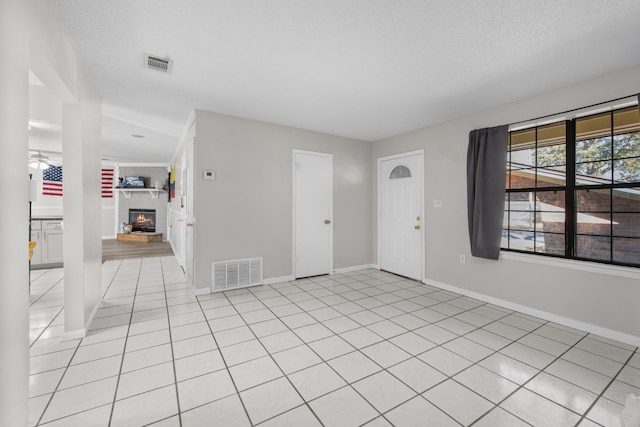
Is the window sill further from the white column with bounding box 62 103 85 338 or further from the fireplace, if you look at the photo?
the fireplace

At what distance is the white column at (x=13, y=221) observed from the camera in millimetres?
1206

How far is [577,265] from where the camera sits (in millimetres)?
2826

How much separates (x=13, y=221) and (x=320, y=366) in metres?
2.00

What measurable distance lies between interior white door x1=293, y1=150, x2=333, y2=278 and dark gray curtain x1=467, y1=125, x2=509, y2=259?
221 centimetres

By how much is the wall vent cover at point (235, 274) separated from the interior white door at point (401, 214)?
7.71ft

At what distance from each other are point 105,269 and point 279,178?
3681 mm

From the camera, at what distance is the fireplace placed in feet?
30.0

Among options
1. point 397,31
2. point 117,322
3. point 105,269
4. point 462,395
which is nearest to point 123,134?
point 105,269

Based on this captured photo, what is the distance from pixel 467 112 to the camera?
12.1ft

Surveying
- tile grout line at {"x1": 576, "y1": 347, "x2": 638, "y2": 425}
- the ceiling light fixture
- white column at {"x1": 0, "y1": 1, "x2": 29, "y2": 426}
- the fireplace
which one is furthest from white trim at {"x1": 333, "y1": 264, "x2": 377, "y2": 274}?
the fireplace

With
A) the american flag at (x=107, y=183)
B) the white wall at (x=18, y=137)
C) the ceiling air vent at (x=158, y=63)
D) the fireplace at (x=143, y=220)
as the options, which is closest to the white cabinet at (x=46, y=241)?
the white wall at (x=18, y=137)

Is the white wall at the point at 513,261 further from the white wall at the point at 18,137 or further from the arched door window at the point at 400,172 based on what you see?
the white wall at the point at 18,137

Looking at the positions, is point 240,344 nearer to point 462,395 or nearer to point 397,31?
point 462,395

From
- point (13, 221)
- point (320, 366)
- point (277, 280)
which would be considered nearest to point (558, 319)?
point (320, 366)
